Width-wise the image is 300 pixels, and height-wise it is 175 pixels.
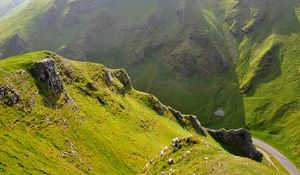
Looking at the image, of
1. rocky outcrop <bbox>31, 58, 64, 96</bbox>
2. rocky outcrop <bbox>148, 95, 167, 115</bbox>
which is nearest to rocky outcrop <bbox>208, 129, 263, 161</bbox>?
rocky outcrop <bbox>148, 95, 167, 115</bbox>

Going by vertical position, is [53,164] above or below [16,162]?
below

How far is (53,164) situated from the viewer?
2176 inches

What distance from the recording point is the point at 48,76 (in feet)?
242

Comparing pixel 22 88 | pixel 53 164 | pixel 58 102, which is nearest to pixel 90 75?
pixel 58 102

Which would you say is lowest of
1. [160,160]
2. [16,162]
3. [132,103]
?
[132,103]

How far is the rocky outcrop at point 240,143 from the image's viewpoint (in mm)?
119688

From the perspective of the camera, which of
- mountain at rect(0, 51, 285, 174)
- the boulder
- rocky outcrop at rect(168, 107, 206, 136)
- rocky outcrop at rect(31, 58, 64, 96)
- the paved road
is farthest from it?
Result: the paved road

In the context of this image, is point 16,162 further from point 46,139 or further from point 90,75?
point 90,75

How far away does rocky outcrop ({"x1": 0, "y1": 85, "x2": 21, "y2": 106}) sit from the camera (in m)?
61.4

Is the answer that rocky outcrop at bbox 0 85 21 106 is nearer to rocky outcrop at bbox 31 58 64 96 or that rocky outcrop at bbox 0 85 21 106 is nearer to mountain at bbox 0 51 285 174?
mountain at bbox 0 51 285 174

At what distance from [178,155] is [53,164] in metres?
19.5

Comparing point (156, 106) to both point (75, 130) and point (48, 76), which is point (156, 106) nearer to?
point (48, 76)

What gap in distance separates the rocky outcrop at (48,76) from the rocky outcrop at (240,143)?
66472 millimetres

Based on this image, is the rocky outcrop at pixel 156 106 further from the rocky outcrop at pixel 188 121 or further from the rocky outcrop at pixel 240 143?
the rocky outcrop at pixel 240 143
